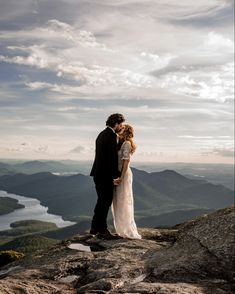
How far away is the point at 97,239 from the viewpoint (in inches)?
641

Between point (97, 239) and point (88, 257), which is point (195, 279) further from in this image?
point (97, 239)

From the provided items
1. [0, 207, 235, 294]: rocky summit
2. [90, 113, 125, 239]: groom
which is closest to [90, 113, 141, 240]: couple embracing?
[90, 113, 125, 239]: groom

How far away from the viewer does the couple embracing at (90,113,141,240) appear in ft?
54.9

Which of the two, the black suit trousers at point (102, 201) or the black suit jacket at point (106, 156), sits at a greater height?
the black suit jacket at point (106, 156)

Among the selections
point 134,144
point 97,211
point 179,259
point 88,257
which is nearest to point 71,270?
point 88,257

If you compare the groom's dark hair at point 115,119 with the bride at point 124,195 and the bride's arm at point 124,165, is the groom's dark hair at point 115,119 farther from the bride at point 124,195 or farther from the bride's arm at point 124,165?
the bride's arm at point 124,165

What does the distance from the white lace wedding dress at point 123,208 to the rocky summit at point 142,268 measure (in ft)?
8.48

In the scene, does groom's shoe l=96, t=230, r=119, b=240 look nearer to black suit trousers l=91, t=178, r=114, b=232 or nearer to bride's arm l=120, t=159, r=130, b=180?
black suit trousers l=91, t=178, r=114, b=232

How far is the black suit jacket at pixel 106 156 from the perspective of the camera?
16.7 meters

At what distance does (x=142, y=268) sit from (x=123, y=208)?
6.59 m

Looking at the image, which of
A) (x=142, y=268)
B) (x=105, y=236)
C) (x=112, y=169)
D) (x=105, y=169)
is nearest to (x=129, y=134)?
(x=112, y=169)

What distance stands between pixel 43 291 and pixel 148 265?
124 inches

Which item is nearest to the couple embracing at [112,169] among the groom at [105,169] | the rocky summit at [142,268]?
the groom at [105,169]

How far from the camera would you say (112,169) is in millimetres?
16969
